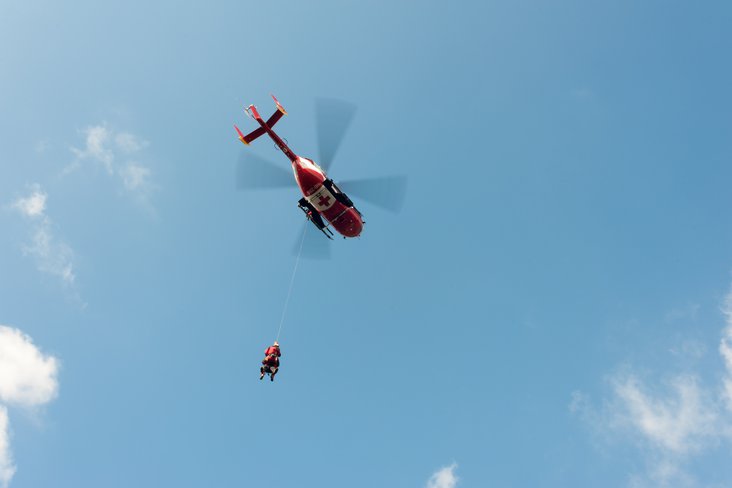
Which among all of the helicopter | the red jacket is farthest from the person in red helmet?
the helicopter

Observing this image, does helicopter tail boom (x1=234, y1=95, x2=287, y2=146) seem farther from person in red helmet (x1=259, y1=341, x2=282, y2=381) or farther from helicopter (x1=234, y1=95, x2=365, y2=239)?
person in red helmet (x1=259, y1=341, x2=282, y2=381)

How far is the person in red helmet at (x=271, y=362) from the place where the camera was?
26406 mm

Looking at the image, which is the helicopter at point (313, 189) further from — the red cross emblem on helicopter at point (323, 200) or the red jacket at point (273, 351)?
the red jacket at point (273, 351)

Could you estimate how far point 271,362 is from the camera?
2648cm

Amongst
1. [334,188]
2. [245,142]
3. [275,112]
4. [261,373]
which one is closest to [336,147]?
[334,188]

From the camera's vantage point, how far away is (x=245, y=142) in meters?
31.0

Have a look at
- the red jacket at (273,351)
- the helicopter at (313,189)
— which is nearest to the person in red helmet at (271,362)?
the red jacket at (273,351)

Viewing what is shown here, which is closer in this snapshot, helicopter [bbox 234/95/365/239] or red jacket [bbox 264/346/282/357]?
red jacket [bbox 264/346/282/357]

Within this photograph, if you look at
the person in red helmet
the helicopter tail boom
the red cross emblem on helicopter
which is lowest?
the person in red helmet

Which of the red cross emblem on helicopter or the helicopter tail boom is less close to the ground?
the helicopter tail boom

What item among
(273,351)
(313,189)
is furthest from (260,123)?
(273,351)

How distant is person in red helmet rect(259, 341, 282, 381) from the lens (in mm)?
26406

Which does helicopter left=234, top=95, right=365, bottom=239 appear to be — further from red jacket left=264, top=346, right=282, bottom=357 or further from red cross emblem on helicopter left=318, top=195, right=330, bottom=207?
red jacket left=264, top=346, right=282, bottom=357

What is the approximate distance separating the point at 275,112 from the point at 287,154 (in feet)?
10.2
